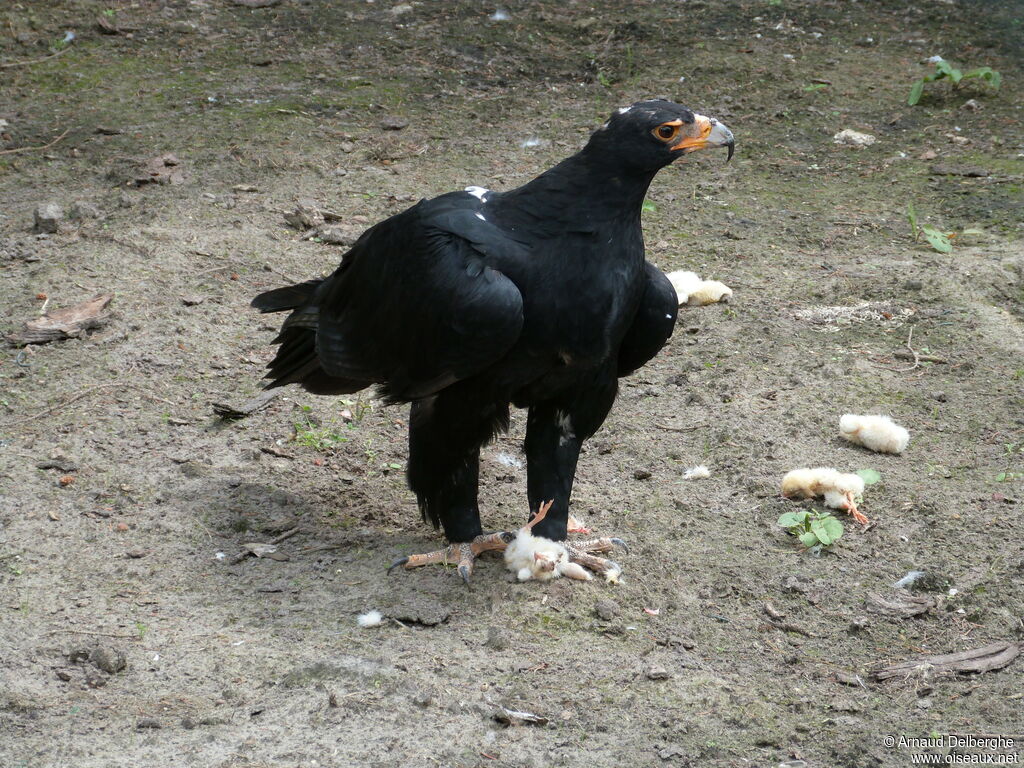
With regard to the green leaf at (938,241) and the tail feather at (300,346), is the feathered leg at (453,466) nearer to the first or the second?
the tail feather at (300,346)

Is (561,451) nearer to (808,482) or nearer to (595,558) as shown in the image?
(595,558)

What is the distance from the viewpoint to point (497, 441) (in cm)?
532

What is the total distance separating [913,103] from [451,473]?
6050 mm

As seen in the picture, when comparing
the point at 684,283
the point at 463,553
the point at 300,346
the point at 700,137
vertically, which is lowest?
the point at 463,553

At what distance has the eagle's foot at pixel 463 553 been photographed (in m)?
4.27

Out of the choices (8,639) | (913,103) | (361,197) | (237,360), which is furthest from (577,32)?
(8,639)

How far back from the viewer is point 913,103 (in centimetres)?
860

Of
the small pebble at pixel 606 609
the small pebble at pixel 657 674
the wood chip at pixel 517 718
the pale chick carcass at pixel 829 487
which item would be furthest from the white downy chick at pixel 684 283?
the wood chip at pixel 517 718

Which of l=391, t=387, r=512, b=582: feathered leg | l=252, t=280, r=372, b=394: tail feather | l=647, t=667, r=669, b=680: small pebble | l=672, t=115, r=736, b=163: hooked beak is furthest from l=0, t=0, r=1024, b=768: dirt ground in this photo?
l=672, t=115, r=736, b=163: hooked beak

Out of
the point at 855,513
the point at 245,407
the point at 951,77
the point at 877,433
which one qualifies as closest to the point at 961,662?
the point at 855,513

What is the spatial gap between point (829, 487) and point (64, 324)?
3.68 m

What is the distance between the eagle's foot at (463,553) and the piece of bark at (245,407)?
4.26ft

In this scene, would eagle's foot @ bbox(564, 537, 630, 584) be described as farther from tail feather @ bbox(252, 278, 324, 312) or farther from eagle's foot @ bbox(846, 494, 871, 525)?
tail feather @ bbox(252, 278, 324, 312)
